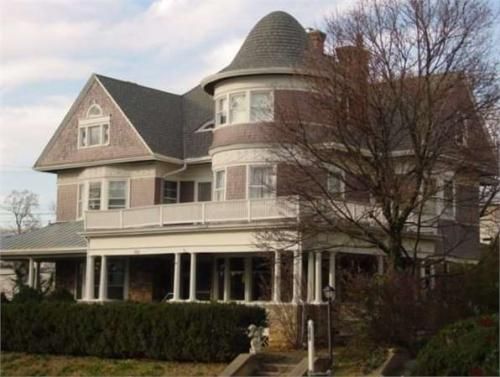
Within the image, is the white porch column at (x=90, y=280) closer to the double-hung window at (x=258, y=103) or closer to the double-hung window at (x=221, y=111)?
the double-hung window at (x=221, y=111)

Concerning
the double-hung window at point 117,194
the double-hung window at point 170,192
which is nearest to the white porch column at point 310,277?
the double-hung window at point 170,192

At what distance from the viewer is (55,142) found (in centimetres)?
4100

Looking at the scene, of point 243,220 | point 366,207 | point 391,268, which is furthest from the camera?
point 243,220

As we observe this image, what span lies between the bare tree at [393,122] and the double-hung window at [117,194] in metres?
14.4

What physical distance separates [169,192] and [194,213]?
7149 mm

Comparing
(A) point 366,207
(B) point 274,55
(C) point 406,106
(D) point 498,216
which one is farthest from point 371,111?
(B) point 274,55

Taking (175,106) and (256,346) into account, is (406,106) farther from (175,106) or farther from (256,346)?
(175,106)

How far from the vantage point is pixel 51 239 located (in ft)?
127

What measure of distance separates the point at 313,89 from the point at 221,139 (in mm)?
9249

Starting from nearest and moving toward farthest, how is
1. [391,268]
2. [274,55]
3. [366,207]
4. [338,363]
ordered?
[338,363]
[391,268]
[366,207]
[274,55]

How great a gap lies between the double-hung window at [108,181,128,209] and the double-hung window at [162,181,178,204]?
1.71m

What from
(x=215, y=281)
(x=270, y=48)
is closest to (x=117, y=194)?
(x=215, y=281)

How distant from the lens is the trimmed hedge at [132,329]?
79.4 ft

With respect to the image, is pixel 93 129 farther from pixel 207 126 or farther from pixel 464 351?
pixel 464 351
